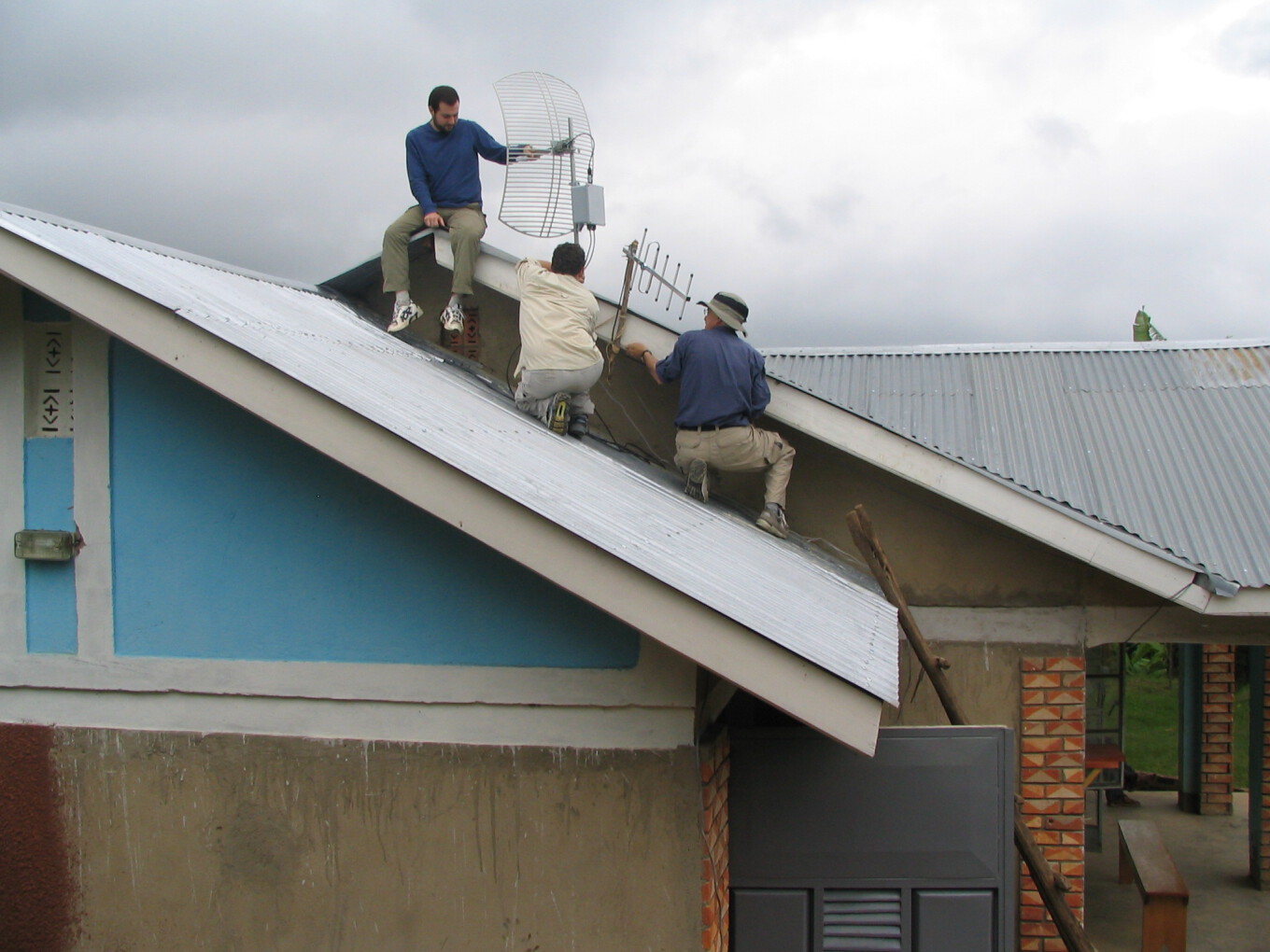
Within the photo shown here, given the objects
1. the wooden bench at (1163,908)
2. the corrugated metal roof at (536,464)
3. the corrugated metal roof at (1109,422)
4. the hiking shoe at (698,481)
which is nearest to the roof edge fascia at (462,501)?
the corrugated metal roof at (536,464)

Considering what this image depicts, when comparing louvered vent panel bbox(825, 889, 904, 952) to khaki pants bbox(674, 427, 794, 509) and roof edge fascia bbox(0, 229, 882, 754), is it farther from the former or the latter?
khaki pants bbox(674, 427, 794, 509)

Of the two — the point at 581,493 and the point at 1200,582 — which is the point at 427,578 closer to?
the point at 581,493

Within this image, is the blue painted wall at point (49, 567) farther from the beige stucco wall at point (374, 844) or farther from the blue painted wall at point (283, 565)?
the beige stucco wall at point (374, 844)

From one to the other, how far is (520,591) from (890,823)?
1.82 metres

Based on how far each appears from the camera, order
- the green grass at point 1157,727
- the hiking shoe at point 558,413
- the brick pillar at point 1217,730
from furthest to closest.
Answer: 1. the green grass at point 1157,727
2. the brick pillar at point 1217,730
3. the hiking shoe at point 558,413

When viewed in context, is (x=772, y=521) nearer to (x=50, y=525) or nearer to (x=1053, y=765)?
(x=1053, y=765)

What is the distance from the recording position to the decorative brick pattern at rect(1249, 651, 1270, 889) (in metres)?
9.75

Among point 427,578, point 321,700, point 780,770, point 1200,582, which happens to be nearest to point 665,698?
point 780,770

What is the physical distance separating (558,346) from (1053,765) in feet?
13.7

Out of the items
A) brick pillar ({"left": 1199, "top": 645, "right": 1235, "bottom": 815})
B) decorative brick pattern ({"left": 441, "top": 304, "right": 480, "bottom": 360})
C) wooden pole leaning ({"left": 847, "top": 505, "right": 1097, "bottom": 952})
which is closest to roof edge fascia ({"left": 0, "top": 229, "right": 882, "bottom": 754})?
wooden pole leaning ({"left": 847, "top": 505, "right": 1097, "bottom": 952})

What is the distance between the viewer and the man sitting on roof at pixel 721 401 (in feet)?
20.5

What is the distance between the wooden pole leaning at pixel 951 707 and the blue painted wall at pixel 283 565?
228 centimetres

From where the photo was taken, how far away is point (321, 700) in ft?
14.8

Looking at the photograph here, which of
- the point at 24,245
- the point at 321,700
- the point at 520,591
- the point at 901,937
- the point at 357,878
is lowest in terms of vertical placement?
the point at 901,937
